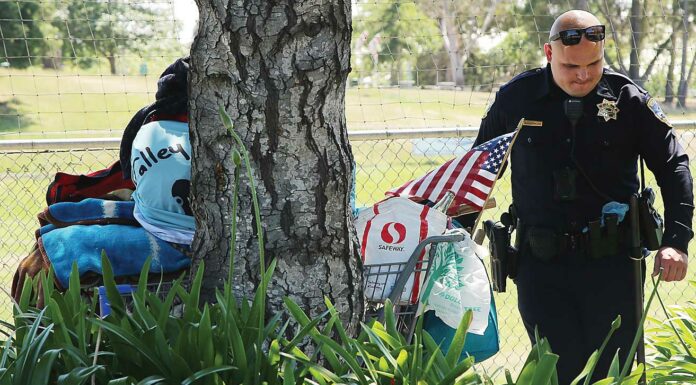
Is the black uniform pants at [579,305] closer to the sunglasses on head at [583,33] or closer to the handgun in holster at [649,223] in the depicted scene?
the handgun in holster at [649,223]

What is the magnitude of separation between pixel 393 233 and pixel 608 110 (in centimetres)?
112

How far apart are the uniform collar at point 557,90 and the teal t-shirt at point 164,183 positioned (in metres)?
1.50

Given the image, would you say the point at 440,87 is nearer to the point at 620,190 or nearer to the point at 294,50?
the point at 620,190

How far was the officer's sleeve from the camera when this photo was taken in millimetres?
3793

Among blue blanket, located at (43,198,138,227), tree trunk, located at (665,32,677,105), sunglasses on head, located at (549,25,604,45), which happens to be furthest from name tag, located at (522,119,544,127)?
tree trunk, located at (665,32,677,105)

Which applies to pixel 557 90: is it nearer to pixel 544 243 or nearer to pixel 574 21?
pixel 574 21

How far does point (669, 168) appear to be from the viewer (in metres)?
3.86

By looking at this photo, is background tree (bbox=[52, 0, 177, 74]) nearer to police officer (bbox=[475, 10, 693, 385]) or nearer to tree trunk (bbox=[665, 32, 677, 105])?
police officer (bbox=[475, 10, 693, 385])

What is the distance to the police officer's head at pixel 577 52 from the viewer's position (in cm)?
383

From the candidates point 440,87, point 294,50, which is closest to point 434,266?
point 294,50

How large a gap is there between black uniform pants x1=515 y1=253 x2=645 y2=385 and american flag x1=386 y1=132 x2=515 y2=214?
60 cm

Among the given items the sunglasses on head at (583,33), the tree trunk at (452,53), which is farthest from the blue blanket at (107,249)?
the tree trunk at (452,53)

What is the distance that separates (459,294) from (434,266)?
0.13 metres

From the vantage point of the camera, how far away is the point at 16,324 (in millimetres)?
2662
